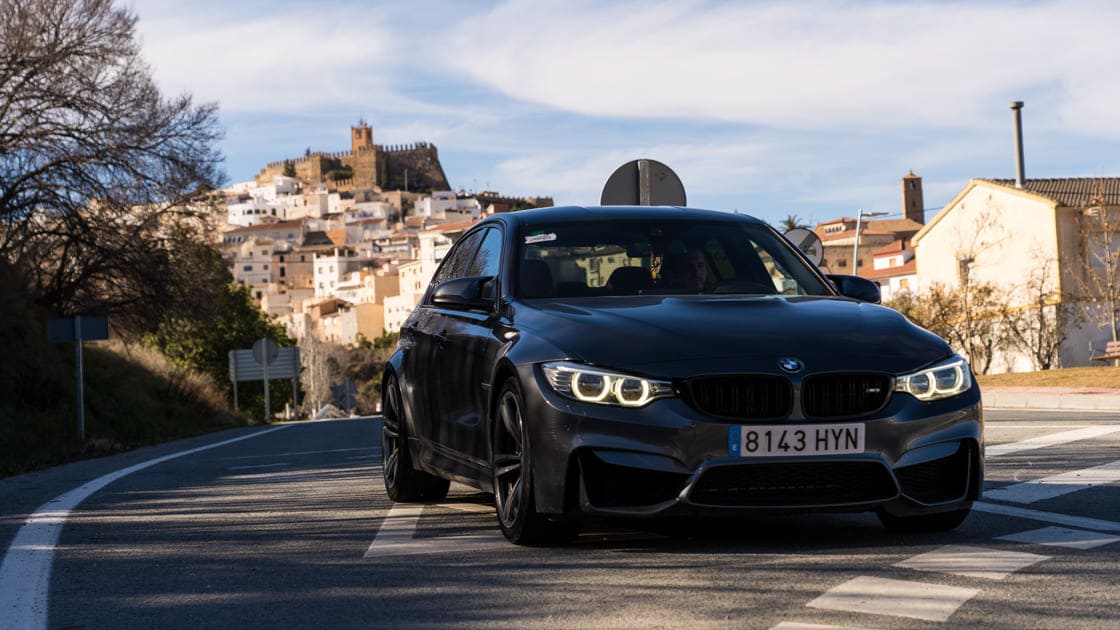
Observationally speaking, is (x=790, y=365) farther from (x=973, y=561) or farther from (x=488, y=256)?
(x=488, y=256)

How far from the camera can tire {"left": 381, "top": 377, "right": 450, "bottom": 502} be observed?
9.13 m

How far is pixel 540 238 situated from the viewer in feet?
26.2

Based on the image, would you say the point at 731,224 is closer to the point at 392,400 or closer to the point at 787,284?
the point at 787,284

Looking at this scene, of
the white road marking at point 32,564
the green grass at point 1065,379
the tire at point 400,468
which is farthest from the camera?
the green grass at point 1065,379

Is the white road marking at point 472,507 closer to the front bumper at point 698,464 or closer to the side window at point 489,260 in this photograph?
the side window at point 489,260

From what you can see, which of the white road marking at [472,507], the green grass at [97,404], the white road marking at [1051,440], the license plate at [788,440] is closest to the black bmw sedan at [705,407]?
the license plate at [788,440]

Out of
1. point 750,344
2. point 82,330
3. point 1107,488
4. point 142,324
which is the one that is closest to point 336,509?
point 750,344

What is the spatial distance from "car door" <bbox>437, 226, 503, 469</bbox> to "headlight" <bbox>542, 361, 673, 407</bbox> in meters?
0.81

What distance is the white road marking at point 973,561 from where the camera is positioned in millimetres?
5785

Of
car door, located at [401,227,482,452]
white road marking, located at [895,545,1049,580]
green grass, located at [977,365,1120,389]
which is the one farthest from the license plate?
green grass, located at [977,365,1120,389]

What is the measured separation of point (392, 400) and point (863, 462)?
13.1ft

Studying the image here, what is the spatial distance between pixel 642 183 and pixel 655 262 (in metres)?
10.5

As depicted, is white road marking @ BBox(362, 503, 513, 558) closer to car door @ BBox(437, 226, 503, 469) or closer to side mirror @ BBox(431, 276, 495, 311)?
car door @ BBox(437, 226, 503, 469)

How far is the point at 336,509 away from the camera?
911cm
